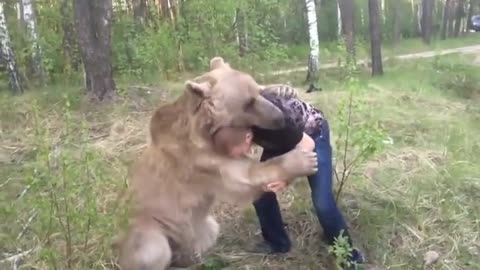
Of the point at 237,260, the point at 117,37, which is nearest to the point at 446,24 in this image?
the point at 117,37

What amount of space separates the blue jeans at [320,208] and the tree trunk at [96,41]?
396 cm

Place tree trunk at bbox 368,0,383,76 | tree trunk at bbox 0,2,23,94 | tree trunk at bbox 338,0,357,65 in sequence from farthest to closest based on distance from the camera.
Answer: tree trunk at bbox 338,0,357,65, tree trunk at bbox 368,0,383,76, tree trunk at bbox 0,2,23,94

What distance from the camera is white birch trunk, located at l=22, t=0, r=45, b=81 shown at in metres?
10.9

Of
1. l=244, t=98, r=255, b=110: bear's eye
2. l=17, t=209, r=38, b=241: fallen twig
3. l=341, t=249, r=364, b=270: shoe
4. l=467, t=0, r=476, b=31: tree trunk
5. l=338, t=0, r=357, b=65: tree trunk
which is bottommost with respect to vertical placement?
l=467, t=0, r=476, b=31: tree trunk

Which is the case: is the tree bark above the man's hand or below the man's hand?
below

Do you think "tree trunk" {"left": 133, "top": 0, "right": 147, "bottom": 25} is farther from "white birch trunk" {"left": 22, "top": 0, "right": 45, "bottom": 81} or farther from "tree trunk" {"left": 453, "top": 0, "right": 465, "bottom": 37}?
"tree trunk" {"left": 453, "top": 0, "right": 465, "bottom": 37}

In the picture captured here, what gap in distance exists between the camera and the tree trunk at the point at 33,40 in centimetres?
1085

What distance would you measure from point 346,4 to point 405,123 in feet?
34.0

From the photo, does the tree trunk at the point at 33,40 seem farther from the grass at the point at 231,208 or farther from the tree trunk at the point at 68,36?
the grass at the point at 231,208

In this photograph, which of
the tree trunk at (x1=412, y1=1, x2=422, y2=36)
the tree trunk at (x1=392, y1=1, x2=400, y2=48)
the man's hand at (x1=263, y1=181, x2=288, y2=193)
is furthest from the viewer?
the tree trunk at (x1=412, y1=1, x2=422, y2=36)

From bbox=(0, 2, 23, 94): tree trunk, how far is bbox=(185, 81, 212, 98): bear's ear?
6610 millimetres

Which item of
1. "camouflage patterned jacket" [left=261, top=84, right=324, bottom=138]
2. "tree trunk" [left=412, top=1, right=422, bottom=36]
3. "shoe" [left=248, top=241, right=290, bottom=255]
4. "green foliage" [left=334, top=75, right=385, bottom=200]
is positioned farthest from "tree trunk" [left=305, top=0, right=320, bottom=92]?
"tree trunk" [left=412, top=1, right=422, bottom=36]

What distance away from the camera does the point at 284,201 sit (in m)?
5.69

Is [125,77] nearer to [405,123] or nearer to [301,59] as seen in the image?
[405,123]
